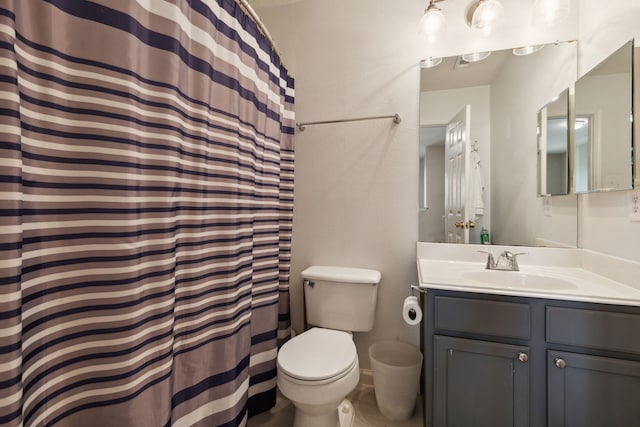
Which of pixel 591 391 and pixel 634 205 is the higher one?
pixel 634 205

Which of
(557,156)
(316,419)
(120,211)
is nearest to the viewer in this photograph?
(120,211)

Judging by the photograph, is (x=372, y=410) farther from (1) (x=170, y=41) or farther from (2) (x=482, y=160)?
(1) (x=170, y=41)

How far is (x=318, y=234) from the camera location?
6.18 ft

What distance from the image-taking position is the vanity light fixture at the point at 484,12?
145cm

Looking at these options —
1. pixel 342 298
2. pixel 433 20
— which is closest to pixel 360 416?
pixel 342 298

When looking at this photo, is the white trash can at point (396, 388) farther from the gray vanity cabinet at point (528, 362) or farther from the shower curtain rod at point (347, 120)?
the shower curtain rod at point (347, 120)

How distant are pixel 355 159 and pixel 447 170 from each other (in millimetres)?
566

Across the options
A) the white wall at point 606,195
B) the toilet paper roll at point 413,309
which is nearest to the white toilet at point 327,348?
the toilet paper roll at point 413,309

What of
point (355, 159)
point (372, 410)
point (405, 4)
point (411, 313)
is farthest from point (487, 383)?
point (405, 4)

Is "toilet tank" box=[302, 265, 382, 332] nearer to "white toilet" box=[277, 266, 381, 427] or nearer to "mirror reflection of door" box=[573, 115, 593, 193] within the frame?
"white toilet" box=[277, 266, 381, 427]

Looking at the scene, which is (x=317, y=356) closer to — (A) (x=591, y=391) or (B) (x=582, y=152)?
(A) (x=591, y=391)

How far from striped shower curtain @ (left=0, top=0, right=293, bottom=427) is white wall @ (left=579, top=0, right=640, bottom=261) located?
1.64m

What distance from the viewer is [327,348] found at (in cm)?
136

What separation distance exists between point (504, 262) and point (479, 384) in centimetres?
66
